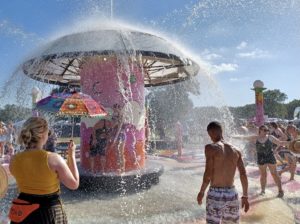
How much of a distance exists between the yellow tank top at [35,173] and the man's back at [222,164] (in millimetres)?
1877

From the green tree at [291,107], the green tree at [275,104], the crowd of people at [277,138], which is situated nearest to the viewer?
the crowd of people at [277,138]

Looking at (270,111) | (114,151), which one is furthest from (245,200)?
(270,111)

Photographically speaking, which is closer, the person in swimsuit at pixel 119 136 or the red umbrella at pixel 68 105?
the red umbrella at pixel 68 105

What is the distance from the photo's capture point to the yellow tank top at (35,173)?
2.62m

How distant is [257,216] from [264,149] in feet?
6.62

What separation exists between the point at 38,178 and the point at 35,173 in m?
0.05

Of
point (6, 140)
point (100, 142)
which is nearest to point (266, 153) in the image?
point (100, 142)

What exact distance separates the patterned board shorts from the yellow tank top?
6.12 feet

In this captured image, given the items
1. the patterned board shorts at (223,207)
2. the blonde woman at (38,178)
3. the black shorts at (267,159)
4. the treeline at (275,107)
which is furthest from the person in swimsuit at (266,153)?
the treeline at (275,107)

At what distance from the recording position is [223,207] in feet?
11.9

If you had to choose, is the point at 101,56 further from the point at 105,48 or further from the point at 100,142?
the point at 100,142

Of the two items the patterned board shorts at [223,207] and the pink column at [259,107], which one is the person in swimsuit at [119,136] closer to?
the patterned board shorts at [223,207]

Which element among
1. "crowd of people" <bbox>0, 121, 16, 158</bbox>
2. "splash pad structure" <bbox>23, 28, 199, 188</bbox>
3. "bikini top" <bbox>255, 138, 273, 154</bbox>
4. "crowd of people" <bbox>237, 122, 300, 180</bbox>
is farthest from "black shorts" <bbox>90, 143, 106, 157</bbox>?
"crowd of people" <bbox>0, 121, 16, 158</bbox>

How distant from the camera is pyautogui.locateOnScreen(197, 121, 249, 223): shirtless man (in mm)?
3654
